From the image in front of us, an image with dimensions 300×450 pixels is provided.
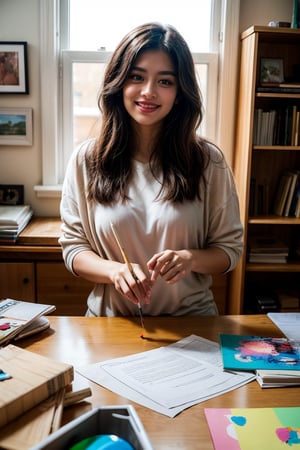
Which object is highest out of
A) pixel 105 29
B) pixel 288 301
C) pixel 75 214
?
pixel 105 29

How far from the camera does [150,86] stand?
1.43 meters

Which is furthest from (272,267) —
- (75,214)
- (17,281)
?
(75,214)

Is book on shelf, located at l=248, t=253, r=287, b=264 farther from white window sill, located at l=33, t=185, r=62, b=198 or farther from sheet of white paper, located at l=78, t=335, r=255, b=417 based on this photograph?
sheet of white paper, located at l=78, t=335, r=255, b=417

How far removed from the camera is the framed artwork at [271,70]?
9.09 feet

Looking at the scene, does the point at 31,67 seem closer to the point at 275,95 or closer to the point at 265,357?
the point at 275,95

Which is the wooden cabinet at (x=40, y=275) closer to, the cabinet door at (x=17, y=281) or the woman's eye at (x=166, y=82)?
the cabinet door at (x=17, y=281)

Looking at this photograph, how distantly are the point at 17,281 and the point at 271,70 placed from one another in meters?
1.80

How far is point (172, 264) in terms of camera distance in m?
1.28

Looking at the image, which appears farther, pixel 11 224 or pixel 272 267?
pixel 272 267

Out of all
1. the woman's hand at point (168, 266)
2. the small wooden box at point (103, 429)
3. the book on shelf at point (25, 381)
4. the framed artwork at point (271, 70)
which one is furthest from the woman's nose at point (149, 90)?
the framed artwork at point (271, 70)

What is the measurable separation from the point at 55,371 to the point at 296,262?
2.26 meters

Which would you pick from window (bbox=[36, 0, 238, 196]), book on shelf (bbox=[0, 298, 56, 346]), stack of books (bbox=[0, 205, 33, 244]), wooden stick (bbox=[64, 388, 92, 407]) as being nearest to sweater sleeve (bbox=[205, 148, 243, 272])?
book on shelf (bbox=[0, 298, 56, 346])

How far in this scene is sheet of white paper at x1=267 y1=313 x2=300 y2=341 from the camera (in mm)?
1315

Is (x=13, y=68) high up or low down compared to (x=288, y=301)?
up
